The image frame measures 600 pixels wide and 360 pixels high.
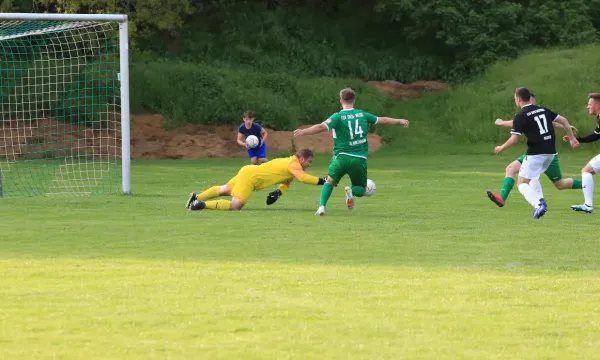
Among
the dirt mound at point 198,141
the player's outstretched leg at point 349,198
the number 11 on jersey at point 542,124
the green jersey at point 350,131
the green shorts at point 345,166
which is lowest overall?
the dirt mound at point 198,141

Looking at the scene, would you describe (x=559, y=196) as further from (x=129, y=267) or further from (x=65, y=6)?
(x=65, y=6)

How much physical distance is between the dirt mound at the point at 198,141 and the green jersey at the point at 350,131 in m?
19.4

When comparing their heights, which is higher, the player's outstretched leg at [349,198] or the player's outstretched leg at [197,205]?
the player's outstretched leg at [349,198]

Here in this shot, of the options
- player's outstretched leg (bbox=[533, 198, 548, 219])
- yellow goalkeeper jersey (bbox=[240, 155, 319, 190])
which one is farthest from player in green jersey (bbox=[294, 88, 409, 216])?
player's outstretched leg (bbox=[533, 198, 548, 219])

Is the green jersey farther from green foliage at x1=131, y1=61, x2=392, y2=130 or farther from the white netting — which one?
green foliage at x1=131, y1=61, x2=392, y2=130

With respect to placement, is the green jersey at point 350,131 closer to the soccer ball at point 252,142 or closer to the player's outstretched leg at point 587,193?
the player's outstretched leg at point 587,193

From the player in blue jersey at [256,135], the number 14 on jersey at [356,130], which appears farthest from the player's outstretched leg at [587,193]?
the player in blue jersey at [256,135]

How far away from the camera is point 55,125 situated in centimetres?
3127

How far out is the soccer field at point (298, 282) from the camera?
712 centimetres

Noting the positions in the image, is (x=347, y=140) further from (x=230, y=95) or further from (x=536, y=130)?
(x=230, y=95)

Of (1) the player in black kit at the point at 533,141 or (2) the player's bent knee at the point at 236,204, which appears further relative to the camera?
(2) the player's bent knee at the point at 236,204

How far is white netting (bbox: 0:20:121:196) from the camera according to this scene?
23.0 m

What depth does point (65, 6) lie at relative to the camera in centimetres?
3625

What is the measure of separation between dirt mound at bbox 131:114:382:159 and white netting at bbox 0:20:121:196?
210 centimetres
